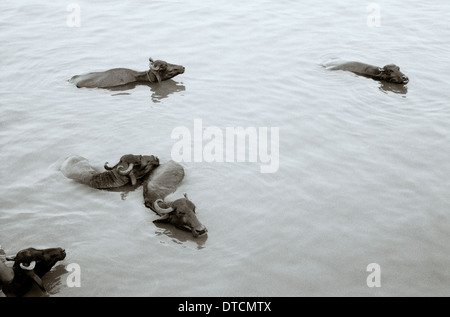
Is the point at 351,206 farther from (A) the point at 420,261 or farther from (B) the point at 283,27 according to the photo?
(B) the point at 283,27

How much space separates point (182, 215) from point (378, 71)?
6.05m

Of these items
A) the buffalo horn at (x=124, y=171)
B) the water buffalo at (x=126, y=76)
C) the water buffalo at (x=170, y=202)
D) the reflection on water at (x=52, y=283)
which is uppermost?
the water buffalo at (x=126, y=76)

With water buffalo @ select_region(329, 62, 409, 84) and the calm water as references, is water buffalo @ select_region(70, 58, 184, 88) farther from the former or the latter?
water buffalo @ select_region(329, 62, 409, 84)

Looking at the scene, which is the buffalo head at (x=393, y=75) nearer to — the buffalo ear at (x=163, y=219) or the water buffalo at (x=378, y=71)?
the water buffalo at (x=378, y=71)

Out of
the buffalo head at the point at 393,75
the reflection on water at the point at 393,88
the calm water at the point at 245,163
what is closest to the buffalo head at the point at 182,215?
the calm water at the point at 245,163

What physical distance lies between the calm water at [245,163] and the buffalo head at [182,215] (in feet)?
0.37

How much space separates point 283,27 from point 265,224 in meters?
8.50

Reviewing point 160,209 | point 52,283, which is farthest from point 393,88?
point 52,283

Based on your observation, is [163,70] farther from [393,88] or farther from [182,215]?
[182,215]

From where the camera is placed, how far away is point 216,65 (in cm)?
1217

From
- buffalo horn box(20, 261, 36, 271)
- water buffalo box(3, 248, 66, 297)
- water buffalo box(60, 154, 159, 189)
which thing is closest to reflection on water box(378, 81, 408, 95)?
water buffalo box(60, 154, 159, 189)

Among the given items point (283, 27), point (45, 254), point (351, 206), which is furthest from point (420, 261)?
point (283, 27)

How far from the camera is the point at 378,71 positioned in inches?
450

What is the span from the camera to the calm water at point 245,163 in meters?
6.42
